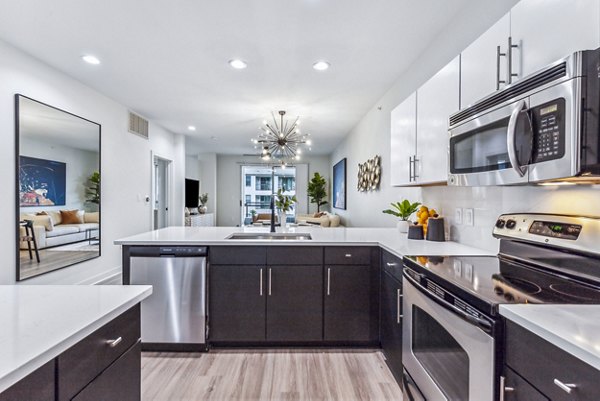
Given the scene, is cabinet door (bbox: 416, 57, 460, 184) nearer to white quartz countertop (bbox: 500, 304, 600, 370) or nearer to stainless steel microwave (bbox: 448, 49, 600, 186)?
stainless steel microwave (bbox: 448, 49, 600, 186)

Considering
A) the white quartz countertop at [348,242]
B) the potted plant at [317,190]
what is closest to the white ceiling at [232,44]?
the white quartz countertop at [348,242]

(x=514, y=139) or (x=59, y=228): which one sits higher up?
(x=514, y=139)

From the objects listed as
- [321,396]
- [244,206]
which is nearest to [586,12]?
[321,396]

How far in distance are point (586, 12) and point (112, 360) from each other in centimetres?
179

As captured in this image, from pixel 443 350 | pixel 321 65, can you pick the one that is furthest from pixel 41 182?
pixel 443 350

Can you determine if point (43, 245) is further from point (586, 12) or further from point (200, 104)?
point (586, 12)

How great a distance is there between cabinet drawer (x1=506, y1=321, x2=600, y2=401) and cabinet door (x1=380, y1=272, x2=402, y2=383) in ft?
3.33

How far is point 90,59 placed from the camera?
3.15 meters

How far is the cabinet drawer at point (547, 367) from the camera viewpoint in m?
0.67

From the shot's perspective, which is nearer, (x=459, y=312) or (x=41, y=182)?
(x=459, y=312)

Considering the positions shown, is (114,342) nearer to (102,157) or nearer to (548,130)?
(548,130)

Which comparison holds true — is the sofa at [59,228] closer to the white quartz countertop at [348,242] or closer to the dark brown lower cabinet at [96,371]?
the white quartz countertop at [348,242]

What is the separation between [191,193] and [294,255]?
643 centimetres

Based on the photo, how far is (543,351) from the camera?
2.58ft
